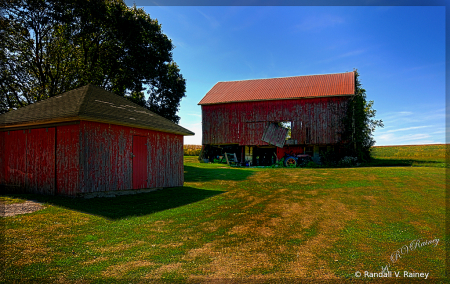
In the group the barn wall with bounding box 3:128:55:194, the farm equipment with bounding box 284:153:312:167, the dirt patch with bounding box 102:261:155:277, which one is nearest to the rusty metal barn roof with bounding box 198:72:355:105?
the farm equipment with bounding box 284:153:312:167

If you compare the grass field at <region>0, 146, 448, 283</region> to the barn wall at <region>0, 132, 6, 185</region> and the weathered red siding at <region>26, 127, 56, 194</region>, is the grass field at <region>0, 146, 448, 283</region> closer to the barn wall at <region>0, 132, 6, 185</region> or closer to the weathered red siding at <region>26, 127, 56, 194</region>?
the weathered red siding at <region>26, 127, 56, 194</region>

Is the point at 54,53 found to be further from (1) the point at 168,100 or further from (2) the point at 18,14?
(1) the point at 168,100

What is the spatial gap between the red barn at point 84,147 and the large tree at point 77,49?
10.6m

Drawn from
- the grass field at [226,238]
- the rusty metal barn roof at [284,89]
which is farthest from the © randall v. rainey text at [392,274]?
the rusty metal barn roof at [284,89]

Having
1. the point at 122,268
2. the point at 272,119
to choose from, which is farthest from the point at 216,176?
the point at 122,268

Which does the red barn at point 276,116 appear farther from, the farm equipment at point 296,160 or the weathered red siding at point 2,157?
the weathered red siding at point 2,157

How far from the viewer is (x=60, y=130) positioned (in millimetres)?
10828

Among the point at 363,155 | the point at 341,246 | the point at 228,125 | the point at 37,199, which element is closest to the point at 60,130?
the point at 37,199

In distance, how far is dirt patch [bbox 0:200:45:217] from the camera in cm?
792

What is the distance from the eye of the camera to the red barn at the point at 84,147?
34.1 feet

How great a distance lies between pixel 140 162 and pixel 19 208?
17.3 feet

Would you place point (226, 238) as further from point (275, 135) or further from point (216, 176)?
point (275, 135)

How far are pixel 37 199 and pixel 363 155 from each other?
29.5m

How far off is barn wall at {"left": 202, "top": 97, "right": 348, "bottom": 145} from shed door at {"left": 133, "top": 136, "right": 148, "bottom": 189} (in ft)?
59.8
